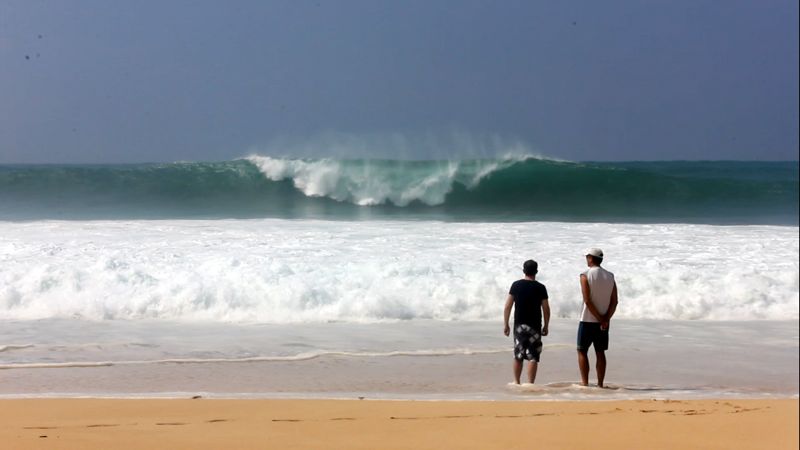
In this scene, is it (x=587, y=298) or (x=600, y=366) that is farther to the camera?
(x=600, y=366)

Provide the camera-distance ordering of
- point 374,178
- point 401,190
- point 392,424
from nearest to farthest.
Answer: point 392,424, point 401,190, point 374,178

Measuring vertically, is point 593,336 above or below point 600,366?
above

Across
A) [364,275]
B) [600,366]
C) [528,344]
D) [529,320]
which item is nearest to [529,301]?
[529,320]

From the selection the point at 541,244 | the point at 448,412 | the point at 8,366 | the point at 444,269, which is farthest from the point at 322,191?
the point at 448,412

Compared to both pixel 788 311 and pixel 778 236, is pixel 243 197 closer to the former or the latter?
pixel 778 236

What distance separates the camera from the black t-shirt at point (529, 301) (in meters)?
6.49

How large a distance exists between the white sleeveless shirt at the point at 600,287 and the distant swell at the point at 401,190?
1128 cm

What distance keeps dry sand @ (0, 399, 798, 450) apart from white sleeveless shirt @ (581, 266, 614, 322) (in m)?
0.74

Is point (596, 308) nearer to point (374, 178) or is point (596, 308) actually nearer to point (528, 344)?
point (528, 344)

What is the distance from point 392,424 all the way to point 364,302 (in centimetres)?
462

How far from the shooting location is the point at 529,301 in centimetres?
648

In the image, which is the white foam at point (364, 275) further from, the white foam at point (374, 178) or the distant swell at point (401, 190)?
the white foam at point (374, 178)

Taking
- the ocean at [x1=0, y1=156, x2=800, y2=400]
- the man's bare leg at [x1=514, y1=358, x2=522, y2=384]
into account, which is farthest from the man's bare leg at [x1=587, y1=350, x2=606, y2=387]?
the man's bare leg at [x1=514, y1=358, x2=522, y2=384]

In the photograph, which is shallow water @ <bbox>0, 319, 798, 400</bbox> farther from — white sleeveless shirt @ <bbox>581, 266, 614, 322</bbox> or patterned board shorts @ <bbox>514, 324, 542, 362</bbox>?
white sleeveless shirt @ <bbox>581, 266, 614, 322</bbox>
